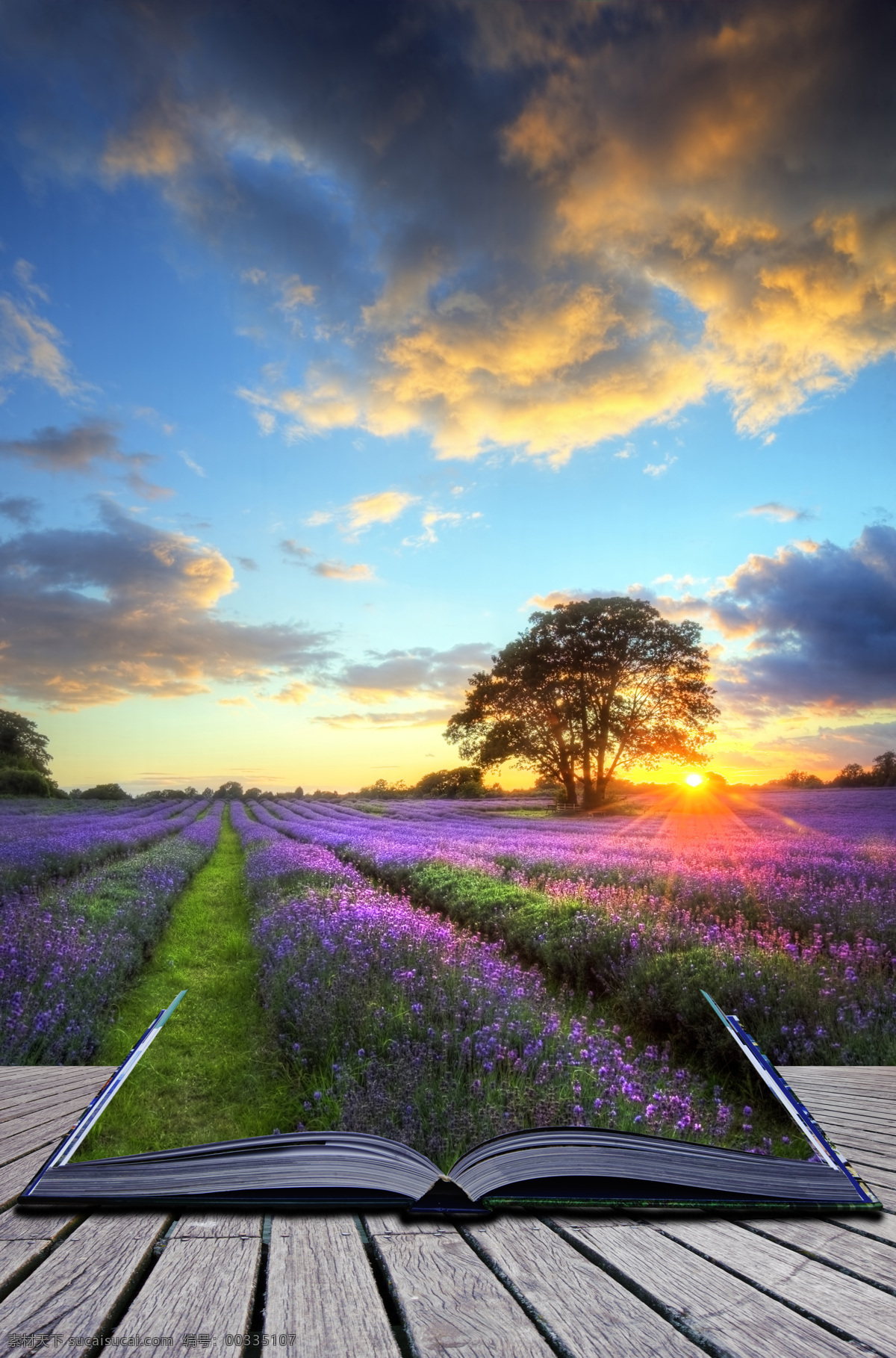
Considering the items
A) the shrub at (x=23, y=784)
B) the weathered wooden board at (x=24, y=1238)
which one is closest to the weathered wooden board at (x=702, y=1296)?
the weathered wooden board at (x=24, y=1238)

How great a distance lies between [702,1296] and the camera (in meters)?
1.11

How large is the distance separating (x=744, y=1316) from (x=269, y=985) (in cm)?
505

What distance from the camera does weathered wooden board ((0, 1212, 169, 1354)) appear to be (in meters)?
0.98

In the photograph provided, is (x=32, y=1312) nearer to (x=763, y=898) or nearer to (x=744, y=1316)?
(x=744, y=1316)

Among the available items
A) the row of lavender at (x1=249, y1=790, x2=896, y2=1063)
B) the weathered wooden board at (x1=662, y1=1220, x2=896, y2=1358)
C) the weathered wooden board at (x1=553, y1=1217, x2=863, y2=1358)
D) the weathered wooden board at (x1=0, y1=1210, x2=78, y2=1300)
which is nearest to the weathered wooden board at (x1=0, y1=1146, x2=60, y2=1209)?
the weathered wooden board at (x1=0, y1=1210, x2=78, y2=1300)

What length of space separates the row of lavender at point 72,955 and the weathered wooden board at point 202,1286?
3751 millimetres

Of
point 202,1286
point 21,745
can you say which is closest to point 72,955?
point 202,1286

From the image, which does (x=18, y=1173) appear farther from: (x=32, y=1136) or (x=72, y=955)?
(x=72, y=955)

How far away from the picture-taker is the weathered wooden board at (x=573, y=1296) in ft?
3.19

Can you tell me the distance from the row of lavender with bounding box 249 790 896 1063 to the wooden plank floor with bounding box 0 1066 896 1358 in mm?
3595

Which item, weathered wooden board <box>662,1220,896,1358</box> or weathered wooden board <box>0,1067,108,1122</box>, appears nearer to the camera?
weathered wooden board <box>662,1220,896,1358</box>

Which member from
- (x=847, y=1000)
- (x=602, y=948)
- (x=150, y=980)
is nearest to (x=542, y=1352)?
(x=847, y=1000)

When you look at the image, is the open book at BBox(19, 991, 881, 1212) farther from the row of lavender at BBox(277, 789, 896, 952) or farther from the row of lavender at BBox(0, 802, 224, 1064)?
the row of lavender at BBox(277, 789, 896, 952)

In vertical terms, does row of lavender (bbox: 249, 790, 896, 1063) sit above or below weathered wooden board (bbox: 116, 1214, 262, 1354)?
below
